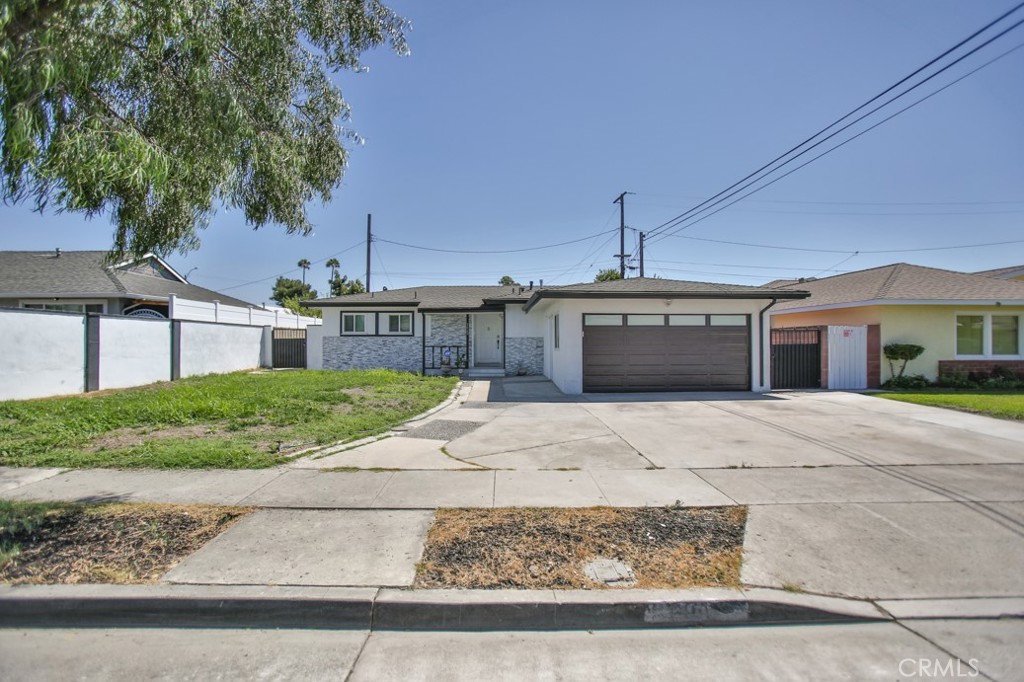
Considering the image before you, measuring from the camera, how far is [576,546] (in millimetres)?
3959

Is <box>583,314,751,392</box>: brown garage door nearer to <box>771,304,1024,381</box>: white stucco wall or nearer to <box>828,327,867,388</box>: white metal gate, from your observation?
<box>828,327,867,388</box>: white metal gate

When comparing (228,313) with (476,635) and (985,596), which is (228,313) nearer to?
(476,635)

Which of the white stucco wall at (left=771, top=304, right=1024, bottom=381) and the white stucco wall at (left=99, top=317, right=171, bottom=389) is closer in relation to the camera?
the white stucco wall at (left=99, top=317, right=171, bottom=389)

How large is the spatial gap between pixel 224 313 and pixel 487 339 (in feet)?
41.3

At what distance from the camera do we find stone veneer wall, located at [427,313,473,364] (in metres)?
21.2

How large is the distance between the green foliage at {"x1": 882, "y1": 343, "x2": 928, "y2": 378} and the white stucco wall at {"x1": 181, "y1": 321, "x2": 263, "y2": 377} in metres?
22.8

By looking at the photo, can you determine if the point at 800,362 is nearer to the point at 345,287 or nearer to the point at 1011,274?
the point at 1011,274

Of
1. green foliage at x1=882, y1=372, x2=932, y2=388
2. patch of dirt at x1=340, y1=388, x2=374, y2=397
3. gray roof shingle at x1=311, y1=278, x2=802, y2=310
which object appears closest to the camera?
patch of dirt at x1=340, y1=388, x2=374, y2=397

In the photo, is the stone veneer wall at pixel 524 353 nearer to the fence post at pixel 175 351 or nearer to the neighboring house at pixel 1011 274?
the fence post at pixel 175 351

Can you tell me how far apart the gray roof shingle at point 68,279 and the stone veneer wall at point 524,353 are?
1509cm

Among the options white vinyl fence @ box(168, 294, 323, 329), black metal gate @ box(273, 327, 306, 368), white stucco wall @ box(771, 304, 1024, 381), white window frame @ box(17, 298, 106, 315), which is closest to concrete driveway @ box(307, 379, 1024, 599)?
white stucco wall @ box(771, 304, 1024, 381)

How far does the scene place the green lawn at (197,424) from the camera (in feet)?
21.4

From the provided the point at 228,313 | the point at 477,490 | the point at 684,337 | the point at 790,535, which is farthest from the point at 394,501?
the point at 228,313

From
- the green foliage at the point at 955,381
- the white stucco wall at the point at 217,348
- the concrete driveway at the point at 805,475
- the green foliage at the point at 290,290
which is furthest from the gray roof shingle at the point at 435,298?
the green foliage at the point at 290,290
